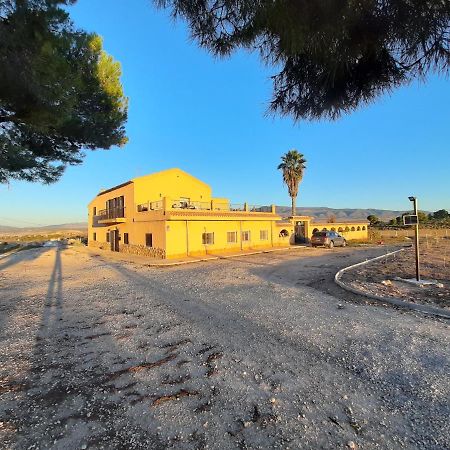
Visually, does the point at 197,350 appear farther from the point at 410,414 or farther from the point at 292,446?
the point at 410,414

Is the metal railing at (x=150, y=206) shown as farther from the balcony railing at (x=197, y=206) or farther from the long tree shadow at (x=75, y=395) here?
the long tree shadow at (x=75, y=395)

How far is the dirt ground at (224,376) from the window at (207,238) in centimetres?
1502

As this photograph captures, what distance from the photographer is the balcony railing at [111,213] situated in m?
27.5

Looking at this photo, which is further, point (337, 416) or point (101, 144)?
point (101, 144)

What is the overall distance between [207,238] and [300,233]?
51.3 feet

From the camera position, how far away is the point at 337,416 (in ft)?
10.4

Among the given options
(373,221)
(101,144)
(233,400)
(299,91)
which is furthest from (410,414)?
(373,221)

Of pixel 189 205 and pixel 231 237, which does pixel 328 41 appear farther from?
pixel 231 237

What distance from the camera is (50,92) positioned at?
22.7ft

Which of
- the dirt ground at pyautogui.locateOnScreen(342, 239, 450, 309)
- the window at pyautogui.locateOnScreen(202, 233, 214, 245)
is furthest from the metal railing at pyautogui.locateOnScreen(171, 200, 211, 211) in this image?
the dirt ground at pyautogui.locateOnScreen(342, 239, 450, 309)

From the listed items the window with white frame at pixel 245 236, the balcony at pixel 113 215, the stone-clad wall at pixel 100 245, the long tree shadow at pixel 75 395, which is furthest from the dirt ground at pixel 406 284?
the stone-clad wall at pixel 100 245

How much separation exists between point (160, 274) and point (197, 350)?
9747 millimetres

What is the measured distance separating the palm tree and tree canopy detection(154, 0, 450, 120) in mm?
35631

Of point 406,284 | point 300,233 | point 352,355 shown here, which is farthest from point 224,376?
point 300,233
